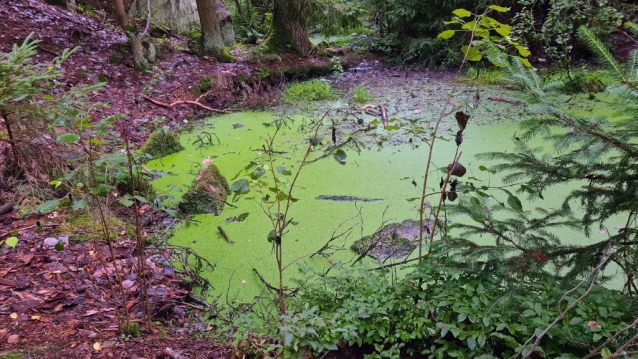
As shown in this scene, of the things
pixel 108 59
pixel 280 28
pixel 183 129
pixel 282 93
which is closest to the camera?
pixel 183 129

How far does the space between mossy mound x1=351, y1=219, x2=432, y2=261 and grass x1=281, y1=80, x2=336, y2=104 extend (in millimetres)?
2989

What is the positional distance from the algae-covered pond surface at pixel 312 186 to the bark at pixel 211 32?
6.75 feet

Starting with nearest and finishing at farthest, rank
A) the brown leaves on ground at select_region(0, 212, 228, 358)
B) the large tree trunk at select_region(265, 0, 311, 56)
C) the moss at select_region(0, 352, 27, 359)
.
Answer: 1. the moss at select_region(0, 352, 27, 359)
2. the brown leaves on ground at select_region(0, 212, 228, 358)
3. the large tree trunk at select_region(265, 0, 311, 56)

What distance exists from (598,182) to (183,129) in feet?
12.4

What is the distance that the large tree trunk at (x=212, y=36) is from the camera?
5.70 m

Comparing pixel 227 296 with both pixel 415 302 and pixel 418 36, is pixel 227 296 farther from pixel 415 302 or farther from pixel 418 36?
pixel 418 36

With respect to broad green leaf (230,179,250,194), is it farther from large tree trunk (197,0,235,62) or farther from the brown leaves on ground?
large tree trunk (197,0,235,62)

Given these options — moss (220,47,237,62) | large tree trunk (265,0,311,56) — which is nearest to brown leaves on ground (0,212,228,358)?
moss (220,47,237,62)

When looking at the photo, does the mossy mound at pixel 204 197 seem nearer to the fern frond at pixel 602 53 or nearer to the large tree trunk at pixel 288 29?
the fern frond at pixel 602 53

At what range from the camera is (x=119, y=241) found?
6.90 feet

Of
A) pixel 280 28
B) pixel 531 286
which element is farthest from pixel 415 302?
pixel 280 28

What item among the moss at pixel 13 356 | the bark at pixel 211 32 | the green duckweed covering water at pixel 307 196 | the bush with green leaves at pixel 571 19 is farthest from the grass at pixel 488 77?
the moss at pixel 13 356

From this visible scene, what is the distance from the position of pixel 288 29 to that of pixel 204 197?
4.53 m

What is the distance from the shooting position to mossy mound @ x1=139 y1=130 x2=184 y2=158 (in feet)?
11.0
